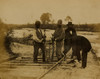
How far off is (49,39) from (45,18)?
0.46 m

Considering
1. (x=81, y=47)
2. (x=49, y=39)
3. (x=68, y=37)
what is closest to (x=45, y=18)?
(x=49, y=39)

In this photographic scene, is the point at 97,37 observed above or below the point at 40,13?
below

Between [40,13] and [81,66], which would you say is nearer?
[81,66]

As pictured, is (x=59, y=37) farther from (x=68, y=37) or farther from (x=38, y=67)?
(x=38, y=67)

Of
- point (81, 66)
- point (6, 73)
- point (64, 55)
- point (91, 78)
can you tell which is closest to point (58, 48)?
point (64, 55)

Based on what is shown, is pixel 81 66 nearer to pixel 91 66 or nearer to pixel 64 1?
pixel 91 66

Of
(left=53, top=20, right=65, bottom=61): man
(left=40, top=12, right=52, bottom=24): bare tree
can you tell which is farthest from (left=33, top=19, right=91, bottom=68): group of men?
(left=40, top=12, right=52, bottom=24): bare tree

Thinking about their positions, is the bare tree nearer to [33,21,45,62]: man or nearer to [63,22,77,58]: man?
[33,21,45,62]: man

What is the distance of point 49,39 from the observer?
13.5 ft

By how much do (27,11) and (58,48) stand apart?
42.4 inches

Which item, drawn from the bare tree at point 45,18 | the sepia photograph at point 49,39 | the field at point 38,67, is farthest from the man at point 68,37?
the bare tree at point 45,18

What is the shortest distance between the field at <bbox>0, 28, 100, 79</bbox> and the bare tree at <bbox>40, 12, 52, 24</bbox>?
0.22 metres

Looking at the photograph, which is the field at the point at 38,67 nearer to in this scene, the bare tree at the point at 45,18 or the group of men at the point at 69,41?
the group of men at the point at 69,41

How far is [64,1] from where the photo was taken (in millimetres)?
4137
